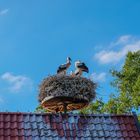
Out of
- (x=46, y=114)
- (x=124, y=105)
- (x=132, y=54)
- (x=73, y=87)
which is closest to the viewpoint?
(x=46, y=114)

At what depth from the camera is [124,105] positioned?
24.0 meters

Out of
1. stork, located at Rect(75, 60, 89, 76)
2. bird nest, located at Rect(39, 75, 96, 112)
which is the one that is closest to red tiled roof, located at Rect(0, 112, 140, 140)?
bird nest, located at Rect(39, 75, 96, 112)

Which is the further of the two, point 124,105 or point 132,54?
point 132,54

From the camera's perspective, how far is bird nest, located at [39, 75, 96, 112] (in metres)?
10.9

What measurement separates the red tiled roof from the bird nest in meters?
0.67

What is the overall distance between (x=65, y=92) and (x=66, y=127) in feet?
3.77

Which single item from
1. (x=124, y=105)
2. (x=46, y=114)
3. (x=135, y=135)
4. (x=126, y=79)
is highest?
(x=126, y=79)

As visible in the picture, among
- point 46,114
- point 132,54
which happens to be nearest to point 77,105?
point 46,114

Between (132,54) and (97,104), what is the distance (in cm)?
349

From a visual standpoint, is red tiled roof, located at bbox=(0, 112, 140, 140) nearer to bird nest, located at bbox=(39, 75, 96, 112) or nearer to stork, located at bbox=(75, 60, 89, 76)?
bird nest, located at bbox=(39, 75, 96, 112)

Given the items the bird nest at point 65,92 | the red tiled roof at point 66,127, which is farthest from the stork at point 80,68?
the red tiled roof at point 66,127

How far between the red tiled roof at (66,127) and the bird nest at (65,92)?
672mm

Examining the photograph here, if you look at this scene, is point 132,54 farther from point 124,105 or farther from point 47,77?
point 47,77

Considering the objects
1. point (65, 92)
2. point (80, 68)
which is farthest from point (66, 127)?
point (80, 68)
